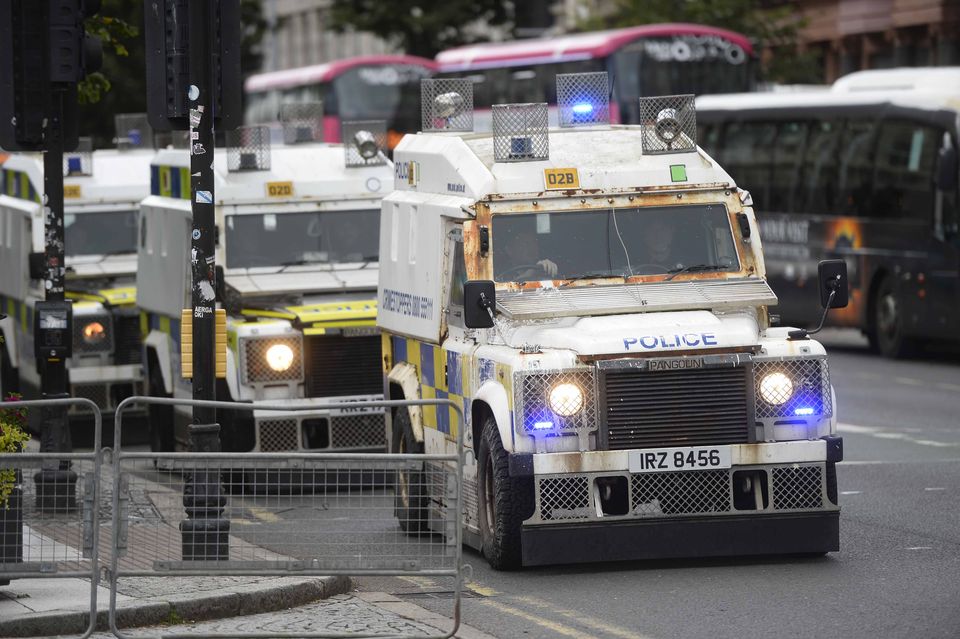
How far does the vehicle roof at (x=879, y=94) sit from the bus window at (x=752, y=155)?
0.33m

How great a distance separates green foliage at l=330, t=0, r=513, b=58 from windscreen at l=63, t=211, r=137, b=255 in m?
33.0

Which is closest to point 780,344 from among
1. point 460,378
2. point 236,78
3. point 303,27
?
point 460,378

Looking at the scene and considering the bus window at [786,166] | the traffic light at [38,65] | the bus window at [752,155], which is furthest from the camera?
the bus window at [752,155]

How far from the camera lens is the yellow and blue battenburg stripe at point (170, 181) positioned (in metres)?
17.7

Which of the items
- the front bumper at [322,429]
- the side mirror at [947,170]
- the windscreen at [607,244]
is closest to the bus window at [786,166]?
the side mirror at [947,170]

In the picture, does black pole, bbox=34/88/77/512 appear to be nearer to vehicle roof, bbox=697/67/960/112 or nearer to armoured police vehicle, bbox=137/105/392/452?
armoured police vehicle, bbox=137/105/392/452

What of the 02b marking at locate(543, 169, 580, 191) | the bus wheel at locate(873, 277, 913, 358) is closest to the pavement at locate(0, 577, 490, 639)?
the 02b marking at locate(543, 169, 580, 191)

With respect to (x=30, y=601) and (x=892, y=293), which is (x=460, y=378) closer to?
(x=30, y=601)

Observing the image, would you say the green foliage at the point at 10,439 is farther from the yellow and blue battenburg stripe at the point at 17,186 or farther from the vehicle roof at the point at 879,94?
the vehicle roof at the point at 879,94

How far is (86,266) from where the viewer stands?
20047 millimetres

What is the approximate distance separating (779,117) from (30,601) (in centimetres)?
2288

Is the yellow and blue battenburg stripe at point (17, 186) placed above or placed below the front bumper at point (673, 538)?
above

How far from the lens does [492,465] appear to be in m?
11.5

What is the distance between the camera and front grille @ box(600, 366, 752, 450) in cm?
1123
